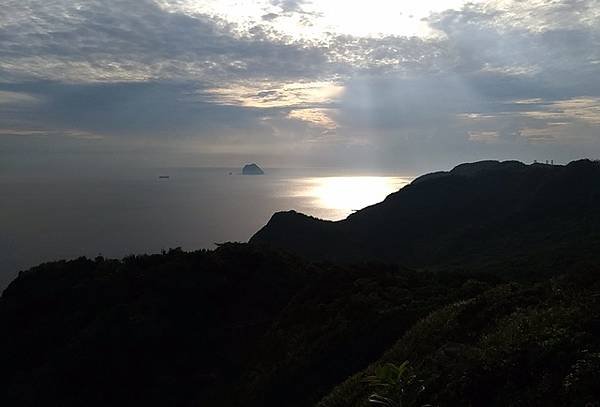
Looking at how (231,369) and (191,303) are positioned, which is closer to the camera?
(231,369)

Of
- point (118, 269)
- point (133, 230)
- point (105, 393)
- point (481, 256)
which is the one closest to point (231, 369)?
point (105, 393)

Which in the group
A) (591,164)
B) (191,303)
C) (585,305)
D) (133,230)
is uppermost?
(591,164)

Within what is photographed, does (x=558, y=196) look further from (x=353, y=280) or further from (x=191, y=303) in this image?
(x=191, y=303)

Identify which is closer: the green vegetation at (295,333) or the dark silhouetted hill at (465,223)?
the green vegetation at (295,333)

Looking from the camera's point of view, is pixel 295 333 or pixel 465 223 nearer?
pixel 295 333

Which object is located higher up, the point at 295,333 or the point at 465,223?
the point at 295,333

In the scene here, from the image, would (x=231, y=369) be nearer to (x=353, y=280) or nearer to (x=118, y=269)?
(x=353, y=280)

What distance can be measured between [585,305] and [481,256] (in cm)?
6317

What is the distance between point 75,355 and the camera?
2698 centimetres

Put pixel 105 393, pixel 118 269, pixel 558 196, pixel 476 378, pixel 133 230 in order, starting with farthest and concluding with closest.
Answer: pixel 133 230
pixel 558 196
pixel 118 269
pixel 105 393
pixel 476 378

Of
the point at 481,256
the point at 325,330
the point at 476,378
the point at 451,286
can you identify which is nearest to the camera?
the point at 476,378

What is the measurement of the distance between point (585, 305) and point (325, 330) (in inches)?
528

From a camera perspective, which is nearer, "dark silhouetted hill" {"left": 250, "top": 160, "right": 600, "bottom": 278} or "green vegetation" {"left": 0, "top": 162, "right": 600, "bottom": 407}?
"green vegetation" {"left": 0, "top": 162, "right": 600, "bottom": 407}

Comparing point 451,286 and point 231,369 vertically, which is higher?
point 451,286
